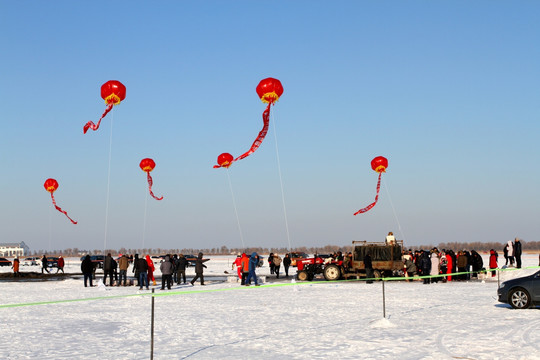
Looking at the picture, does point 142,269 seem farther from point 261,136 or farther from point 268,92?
point 268,92

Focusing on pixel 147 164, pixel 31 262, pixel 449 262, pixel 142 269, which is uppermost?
pixel 147 164

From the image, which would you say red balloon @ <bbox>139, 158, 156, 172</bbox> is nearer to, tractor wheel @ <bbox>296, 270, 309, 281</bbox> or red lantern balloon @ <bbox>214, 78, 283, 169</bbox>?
tractor wheel @ <bbox>296, 270, 309, 281</bbox>

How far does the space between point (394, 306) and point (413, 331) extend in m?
4.75

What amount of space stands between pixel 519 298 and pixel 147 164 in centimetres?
2356

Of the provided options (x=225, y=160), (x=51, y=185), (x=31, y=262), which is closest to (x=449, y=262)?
(x=225, y=160)

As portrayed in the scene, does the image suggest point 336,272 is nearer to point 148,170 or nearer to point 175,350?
point 148,170

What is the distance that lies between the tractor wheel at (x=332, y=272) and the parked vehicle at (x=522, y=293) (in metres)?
13.5

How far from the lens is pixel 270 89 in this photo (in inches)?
907

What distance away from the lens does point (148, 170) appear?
34.5 meters

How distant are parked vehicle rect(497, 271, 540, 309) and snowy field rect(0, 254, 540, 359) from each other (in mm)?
441

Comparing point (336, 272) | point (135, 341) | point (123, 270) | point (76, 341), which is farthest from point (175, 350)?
point (336, 272)

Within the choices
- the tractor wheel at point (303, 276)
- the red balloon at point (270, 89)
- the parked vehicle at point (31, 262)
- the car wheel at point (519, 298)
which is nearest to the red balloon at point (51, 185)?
the tractor wheel at point (303, 276)

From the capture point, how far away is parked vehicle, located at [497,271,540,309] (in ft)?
50.2

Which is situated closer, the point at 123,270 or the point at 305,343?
the point at 305,343
